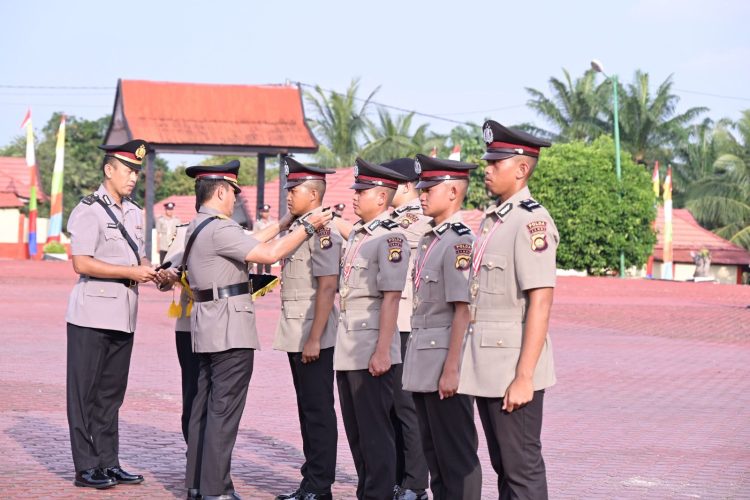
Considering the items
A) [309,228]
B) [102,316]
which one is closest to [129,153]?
[102,316]

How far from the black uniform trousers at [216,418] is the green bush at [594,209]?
38880 millimetres

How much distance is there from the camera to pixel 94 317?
6.80m

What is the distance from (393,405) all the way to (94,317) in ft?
5.84

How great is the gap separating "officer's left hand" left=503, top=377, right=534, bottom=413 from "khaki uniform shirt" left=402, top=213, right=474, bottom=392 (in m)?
0.71

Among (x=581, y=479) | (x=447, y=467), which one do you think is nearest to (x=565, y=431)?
(x=581, y=479)

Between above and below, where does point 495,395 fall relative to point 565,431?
above

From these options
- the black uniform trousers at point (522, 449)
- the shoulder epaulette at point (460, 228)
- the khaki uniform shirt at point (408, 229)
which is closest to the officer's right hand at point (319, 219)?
the shoulder epaulette at point (460, 228)

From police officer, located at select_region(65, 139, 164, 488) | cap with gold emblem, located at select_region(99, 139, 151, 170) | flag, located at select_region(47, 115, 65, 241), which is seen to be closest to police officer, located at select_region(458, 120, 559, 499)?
police officer, located at select_region(65, 139, 164, 488)

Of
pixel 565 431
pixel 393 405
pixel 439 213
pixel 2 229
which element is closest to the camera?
pixel 439 213

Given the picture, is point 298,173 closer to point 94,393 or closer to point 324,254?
point 324,254

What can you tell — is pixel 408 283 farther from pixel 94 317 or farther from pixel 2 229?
pixel 2 229

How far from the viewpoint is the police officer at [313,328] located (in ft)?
21.0

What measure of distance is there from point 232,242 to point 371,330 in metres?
0.86

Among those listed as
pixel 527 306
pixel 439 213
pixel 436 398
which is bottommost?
pixel 436 398
